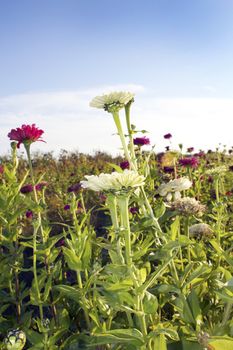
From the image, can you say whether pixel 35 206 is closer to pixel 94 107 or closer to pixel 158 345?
pixel 94 107

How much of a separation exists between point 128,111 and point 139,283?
66 cm

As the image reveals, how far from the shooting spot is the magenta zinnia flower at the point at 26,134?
222cm

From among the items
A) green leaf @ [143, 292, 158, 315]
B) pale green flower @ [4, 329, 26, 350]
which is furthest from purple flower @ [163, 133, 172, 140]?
pale green flower @ [4, 329, 26, 350]

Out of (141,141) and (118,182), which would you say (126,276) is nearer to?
(118,182)

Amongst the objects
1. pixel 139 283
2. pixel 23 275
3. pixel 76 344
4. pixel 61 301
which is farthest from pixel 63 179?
pixel 139 283

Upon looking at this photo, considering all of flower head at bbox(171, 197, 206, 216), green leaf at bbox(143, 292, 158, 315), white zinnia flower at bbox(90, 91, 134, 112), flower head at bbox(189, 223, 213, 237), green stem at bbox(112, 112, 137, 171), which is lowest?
green leaf at bbox(143, 292, 158, 315)

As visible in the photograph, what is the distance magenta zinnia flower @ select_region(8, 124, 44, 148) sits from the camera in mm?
2217

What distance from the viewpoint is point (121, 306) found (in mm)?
1282

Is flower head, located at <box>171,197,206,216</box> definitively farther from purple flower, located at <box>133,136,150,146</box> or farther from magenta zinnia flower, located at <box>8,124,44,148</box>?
purple flower, located at <box>133,136,150,146</box>

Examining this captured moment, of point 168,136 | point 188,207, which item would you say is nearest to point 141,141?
point 188,207

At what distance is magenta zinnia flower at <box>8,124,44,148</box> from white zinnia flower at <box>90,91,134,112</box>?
0.70 metres

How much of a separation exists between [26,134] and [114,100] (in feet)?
2.52

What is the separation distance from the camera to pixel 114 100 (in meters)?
1.58

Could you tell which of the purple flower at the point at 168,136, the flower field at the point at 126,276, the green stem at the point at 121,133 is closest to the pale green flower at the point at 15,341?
the flower field at the point at 126,276
